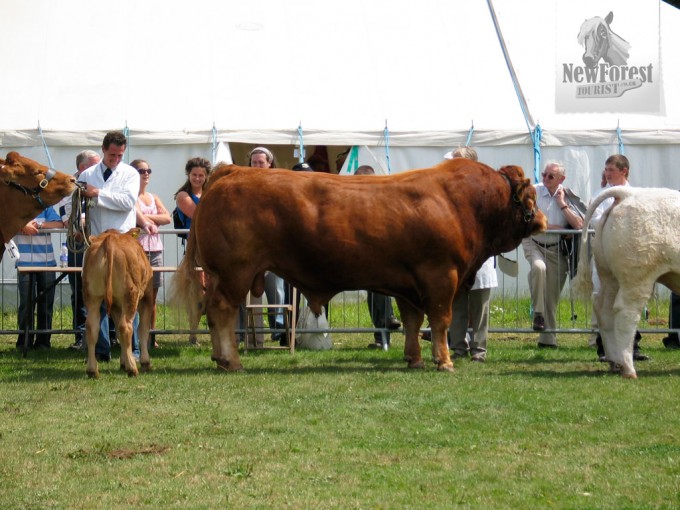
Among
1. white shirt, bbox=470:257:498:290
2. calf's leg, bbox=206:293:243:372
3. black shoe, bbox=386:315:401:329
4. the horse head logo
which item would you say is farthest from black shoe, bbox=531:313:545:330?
the horse head logo

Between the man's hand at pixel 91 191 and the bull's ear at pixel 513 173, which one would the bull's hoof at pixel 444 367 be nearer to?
the bull's ear at pixel 513 173

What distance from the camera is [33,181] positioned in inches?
415

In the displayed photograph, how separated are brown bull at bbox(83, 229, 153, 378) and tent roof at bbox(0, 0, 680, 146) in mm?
6266

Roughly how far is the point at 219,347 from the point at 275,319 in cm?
256

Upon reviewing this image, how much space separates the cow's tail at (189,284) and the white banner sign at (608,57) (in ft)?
26.5

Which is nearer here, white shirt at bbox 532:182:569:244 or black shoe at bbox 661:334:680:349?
black shoe at bbox 661:334:680:349

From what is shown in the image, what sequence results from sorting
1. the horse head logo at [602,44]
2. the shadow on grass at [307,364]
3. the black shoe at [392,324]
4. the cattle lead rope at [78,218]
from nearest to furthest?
the shadow on grass at [307,364], the cattle lead rope at [78,218], the black shoe at [392,324], the horse head logo at [602,44]

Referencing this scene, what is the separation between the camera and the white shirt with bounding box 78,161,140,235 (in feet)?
36.2

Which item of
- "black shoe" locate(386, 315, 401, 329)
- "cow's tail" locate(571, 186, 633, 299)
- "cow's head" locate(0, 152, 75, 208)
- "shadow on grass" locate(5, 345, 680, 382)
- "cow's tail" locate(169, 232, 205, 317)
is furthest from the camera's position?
"black shoe" locate(386, 315, 401, 329)

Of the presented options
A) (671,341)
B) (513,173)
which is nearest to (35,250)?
(513,173)

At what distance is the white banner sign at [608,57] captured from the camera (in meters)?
17.2

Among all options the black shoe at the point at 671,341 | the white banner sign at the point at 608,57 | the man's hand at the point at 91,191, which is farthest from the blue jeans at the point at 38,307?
the white banner sign at the point at 608,57

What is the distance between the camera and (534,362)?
36.6 feet

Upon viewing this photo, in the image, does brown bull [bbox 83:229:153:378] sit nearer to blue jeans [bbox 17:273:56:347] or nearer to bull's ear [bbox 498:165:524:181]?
blue jeans [bbox 17:273:56:347]
